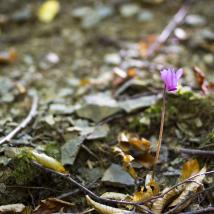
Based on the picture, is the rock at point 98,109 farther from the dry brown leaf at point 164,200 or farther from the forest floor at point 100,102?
the dry brown leaf at point 164,200

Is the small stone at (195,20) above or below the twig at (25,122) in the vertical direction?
below

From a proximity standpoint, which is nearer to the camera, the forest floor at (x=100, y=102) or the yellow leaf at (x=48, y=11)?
the forest floor at (x=100, y=102)

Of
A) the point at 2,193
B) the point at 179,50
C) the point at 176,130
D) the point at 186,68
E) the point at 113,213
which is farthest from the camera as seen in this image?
the point at 179,50

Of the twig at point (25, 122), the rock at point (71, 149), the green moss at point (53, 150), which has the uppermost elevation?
the twig at point (25, 122)

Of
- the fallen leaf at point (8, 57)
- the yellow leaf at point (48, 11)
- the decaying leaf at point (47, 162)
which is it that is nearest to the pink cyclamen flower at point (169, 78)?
the decaying leaf at point (47, 162)

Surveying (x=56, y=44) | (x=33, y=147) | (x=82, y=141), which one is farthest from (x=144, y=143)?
(x=56, y=44)

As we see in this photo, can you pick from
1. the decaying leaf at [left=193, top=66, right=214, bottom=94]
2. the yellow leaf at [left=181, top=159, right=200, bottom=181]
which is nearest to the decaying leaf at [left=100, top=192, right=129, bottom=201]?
the yellow leaf at [left=181, top=159, right=200, bottom=181]

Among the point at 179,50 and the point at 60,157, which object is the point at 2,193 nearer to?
the point at 60,157
